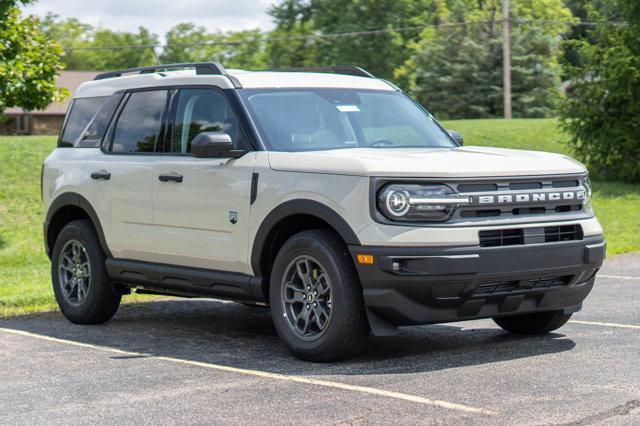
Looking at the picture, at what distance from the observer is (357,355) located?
806 centimetres

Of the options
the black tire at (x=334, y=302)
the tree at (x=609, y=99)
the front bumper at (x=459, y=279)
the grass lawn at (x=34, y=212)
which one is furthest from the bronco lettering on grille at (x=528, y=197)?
the tree at (x=609, y=99)

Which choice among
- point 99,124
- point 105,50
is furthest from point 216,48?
point 99,124

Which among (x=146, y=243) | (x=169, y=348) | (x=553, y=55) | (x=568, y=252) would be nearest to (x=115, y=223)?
(x=146, y=243)

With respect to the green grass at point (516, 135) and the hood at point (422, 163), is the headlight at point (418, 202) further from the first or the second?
the green grass at point (516, 135)

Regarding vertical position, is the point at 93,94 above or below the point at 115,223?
above

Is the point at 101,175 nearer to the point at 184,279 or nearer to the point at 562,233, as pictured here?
the point at 184,279

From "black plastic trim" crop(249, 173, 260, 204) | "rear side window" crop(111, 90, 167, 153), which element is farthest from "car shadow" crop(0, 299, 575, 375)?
"rear side window" crop(111, 90, 167, 153)

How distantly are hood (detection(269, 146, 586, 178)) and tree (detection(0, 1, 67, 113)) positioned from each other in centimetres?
1420

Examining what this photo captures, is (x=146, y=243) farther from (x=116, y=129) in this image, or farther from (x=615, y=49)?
(x=615, y=49)

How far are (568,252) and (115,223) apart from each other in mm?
3791

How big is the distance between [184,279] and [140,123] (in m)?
1.52

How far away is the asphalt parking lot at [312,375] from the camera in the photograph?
6301 millimetres

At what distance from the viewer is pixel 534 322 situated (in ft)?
28.9

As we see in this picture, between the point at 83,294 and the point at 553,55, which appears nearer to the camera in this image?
the point at 83,294
